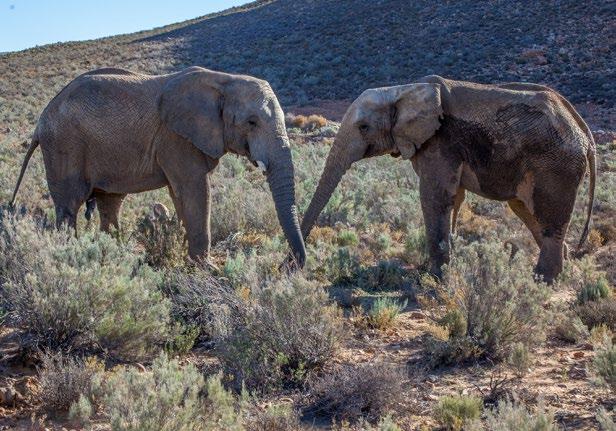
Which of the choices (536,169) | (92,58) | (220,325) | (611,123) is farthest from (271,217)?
(92,58)

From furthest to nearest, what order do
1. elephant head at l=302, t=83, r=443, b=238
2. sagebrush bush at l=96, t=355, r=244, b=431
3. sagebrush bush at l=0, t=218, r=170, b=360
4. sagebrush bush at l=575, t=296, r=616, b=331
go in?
elephant head at l=302, t=83, r=443, b=238, sagebrush bush at l=575, t=296, r=616, b=331, sagebrush bush at l=0, t=218, r=170, b=360, sagebrush bush at l=96, t=355, r=244, b=431

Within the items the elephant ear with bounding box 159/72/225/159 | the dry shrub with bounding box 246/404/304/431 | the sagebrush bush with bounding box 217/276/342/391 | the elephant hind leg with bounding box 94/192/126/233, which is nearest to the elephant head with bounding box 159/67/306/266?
the elephant ear with bounding box 159/72/225/159

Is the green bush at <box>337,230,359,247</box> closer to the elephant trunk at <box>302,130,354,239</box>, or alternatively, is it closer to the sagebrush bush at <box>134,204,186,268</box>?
the elephant trunk at <box>302,130,354,239</box>

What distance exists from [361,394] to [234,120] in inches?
148

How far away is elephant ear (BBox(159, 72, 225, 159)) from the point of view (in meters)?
7.52

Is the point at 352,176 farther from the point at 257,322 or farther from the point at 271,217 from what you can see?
the point at 257,322

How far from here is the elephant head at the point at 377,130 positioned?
26.1 ft

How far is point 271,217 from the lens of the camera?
1052 cm

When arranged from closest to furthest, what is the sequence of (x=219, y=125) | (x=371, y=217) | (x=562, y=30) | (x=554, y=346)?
(x=554, y=346) → (x=219, y=125) → (x=371, y=217) → (x=562, y=30)

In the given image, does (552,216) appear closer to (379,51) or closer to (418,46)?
(418,46)

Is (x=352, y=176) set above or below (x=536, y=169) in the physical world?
below

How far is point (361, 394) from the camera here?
461 cm

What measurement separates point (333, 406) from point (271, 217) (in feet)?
19.7

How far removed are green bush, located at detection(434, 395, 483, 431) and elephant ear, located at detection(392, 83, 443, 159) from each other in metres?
4.02
